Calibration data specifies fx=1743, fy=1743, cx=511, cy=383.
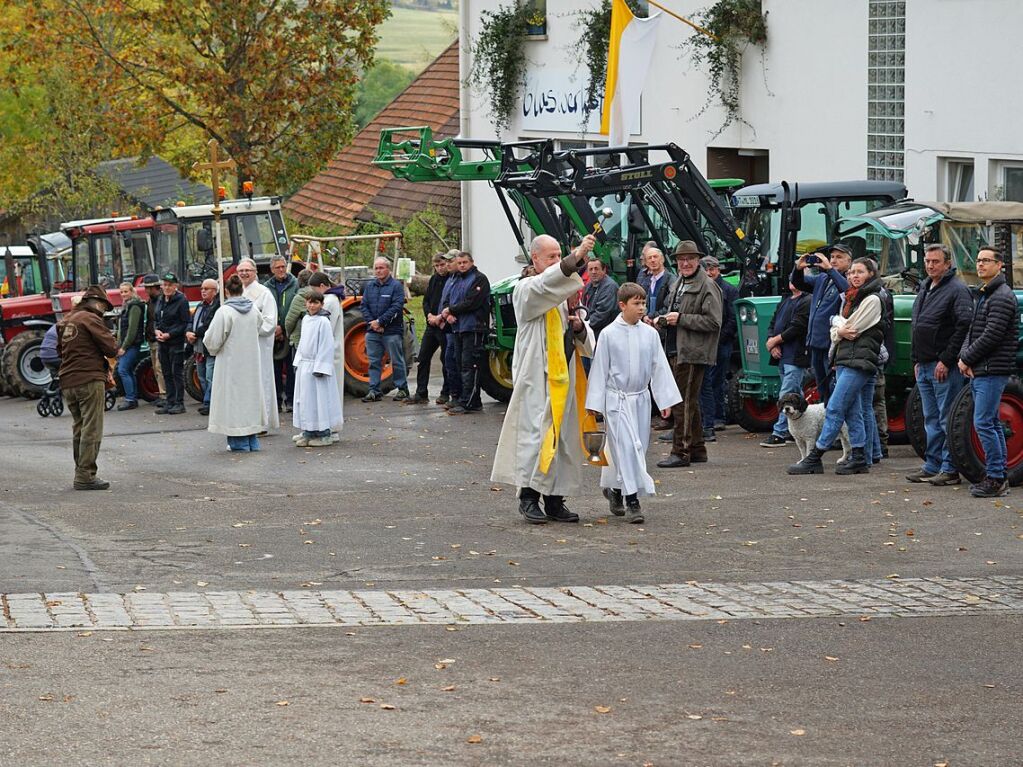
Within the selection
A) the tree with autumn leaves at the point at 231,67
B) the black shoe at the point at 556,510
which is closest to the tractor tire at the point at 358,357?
the black shoe at the point at 556,510

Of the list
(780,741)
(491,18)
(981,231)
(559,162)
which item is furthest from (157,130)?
(780,741)

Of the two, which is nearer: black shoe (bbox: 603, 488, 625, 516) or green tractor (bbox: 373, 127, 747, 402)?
black shoe (bbox: 603, 488, 625, 516)

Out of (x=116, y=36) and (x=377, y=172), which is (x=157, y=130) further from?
(x=116, y=36)

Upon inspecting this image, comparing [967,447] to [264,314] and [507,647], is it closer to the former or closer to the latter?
[507,647]

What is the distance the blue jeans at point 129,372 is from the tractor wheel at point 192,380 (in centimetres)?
67

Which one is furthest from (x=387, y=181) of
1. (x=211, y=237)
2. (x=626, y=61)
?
(x=211, y=237)

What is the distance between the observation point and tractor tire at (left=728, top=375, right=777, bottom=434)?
57.9 feet

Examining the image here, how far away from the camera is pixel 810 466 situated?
14.6 meters

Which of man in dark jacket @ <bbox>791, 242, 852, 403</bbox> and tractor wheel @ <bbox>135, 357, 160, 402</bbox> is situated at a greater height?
man in dark jacket @ <bbox>791, 242, 852, 403</bbox>

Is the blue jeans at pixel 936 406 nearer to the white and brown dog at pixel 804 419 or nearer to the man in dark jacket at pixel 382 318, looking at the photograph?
the white and brown dog at pixel 804 419

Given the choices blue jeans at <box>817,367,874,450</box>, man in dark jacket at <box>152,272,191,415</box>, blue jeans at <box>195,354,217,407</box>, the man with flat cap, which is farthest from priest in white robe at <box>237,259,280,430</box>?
blue jeans at <box>817,367,874,450</box>

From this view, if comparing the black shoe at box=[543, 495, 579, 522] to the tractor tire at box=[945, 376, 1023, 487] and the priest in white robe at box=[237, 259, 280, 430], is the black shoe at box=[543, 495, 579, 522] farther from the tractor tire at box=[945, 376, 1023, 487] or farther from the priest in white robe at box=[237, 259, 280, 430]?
the priest in white robe at box=[237, 259, 280, 430]

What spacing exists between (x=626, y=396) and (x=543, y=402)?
0.66 m

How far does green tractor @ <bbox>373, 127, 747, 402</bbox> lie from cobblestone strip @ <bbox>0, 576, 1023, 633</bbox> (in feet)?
32.8
